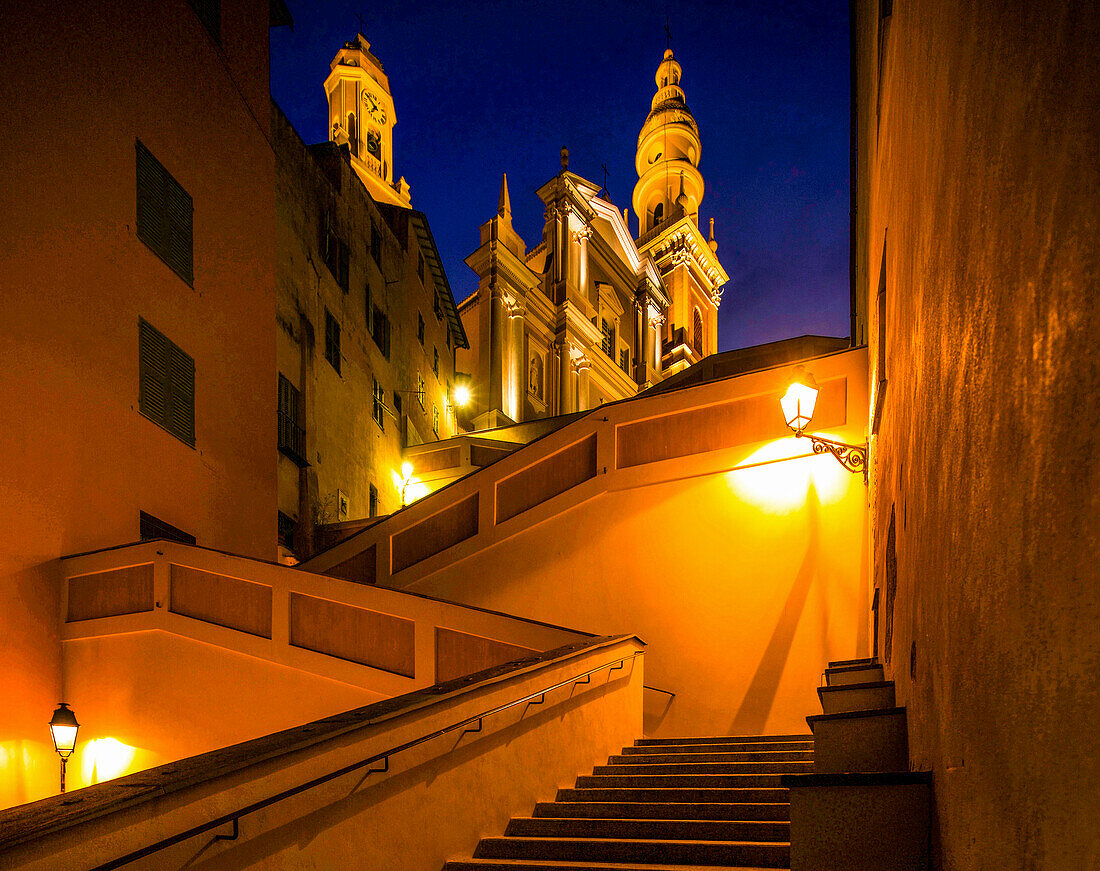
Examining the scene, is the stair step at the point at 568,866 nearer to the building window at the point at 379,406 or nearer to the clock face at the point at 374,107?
the building window at the point at 379,406

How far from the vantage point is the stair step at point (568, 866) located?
465 cm

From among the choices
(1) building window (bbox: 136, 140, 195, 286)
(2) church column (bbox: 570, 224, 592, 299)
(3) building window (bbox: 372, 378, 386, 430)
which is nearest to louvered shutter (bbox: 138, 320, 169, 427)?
(1) building window (bbox: 136, 140, 195, 286)

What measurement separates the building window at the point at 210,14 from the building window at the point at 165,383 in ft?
17.6

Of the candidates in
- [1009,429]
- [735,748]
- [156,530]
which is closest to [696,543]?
[735,748]

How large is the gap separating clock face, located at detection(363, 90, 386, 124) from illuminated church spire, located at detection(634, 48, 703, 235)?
53.7ft

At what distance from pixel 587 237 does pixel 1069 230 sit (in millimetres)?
32903

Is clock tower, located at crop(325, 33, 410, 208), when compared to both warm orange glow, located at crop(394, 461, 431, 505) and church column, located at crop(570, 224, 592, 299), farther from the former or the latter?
warm orange glow, located at crop(394, 461, 431, 505)

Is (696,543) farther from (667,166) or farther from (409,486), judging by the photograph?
(667,166)

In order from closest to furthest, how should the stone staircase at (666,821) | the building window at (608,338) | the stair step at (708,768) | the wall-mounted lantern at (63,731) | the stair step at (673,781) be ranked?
1. the stone staircase at (666,821)
2. the stair step at (673,781)
3. the stair step at (708,768)
4. the wall-mounted lantern at (63,731)
5. the building window at (608,338)

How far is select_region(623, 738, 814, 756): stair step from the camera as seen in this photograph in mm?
7141

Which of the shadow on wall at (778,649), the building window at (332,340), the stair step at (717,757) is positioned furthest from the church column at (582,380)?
the stair step at (717,757)

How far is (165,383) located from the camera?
11422 mm

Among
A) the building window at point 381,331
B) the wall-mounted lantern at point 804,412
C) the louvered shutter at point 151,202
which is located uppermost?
the building window at point 381,331

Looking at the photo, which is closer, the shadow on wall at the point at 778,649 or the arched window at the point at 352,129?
the shadow on wall at the point at 778,649
